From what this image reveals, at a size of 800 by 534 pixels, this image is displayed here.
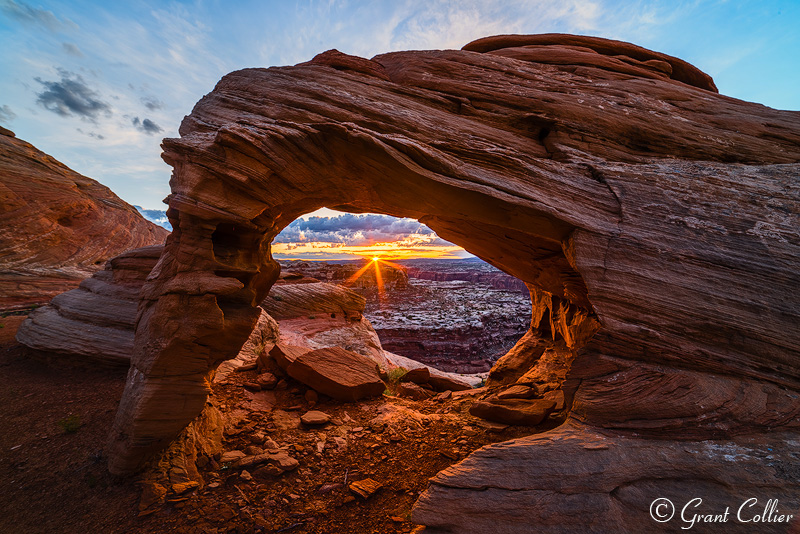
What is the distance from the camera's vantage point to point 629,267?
5.30m

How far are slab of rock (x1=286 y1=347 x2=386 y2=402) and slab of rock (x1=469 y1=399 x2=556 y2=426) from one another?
9.64ft

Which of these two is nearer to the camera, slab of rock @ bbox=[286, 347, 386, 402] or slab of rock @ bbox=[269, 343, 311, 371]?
slab of rock @ bbox=[286, 347, 386, 402]

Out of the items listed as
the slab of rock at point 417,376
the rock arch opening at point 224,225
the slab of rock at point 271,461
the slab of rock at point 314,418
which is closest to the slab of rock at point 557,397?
the rock arch opening at point 224,225

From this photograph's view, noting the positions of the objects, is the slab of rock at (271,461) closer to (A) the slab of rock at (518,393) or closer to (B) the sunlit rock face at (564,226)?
(B) the sunlit rock face at (564,226)

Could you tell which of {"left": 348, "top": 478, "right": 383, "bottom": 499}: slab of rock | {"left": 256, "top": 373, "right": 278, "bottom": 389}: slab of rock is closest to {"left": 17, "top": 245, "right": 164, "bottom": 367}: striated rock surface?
{"left": 256, "top": 373, "right": 278, "bottom": 389}: slab of rock

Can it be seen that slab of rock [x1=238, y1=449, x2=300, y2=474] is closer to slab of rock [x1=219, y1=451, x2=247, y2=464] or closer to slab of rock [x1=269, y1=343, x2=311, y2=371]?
slab of rock [x1=219, y1=451, x2=247, y2=464]

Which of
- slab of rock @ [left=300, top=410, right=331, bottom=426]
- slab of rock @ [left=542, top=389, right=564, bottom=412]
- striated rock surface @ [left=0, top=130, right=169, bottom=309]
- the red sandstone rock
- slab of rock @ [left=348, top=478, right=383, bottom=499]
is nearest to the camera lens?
slab of rock @ [left=348, top=478, right=383, bottom=499]

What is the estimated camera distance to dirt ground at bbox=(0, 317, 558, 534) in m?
4.28

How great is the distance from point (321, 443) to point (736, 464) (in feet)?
23.1

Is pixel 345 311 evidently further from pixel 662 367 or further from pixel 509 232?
pixel 662 367

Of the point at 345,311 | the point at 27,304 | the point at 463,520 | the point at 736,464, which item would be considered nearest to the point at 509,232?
the point at 736,464

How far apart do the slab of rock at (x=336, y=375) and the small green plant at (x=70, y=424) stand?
14.2 feet

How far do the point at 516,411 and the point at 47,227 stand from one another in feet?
119

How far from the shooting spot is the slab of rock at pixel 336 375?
7.67 metres
